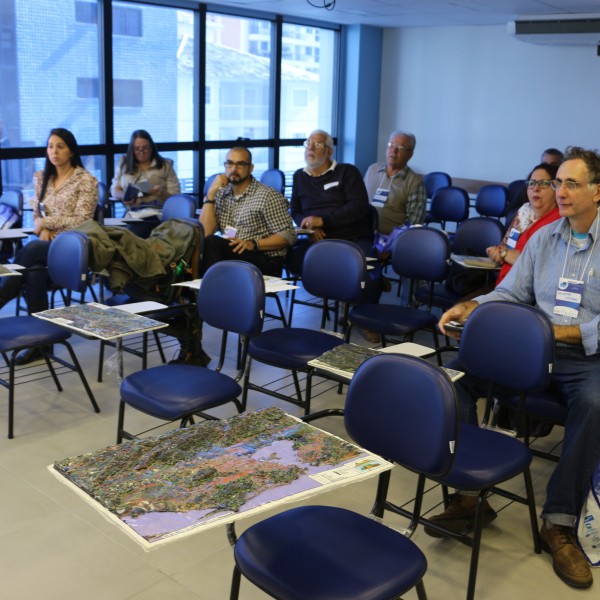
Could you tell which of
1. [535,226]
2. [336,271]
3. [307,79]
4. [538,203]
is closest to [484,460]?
[336,271]

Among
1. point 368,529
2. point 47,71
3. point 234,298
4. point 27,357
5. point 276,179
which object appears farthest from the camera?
point 276,179

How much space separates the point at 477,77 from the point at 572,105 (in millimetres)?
1273

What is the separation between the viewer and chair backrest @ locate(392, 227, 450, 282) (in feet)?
15.4

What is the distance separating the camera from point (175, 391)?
3.05 metres

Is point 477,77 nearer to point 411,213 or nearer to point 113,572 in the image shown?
point 411,213

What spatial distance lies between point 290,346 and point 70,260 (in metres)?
1.39

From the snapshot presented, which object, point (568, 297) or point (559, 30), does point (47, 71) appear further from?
point (568, 297)

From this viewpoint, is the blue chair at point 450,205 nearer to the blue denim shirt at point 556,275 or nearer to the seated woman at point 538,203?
the seated woman at point 538,203

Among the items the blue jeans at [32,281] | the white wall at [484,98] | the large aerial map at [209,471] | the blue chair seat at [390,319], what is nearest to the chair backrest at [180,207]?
the blue jeans at [32,281]

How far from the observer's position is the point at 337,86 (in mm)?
10000

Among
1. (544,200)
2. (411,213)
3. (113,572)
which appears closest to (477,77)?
(411,213)

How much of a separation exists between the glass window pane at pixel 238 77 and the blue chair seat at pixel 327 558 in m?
6.94

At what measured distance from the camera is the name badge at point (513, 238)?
4.77 metres

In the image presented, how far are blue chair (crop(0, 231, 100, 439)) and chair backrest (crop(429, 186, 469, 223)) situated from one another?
4643 millimetres
